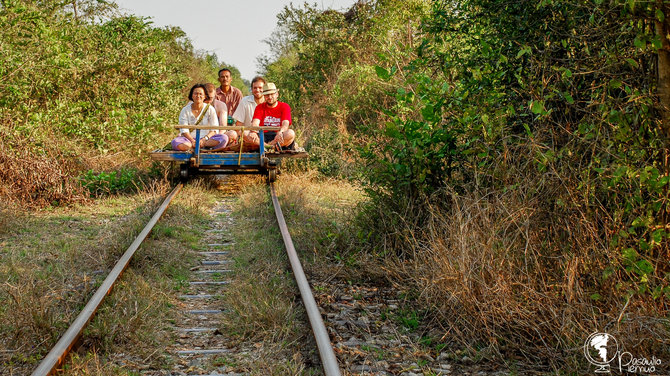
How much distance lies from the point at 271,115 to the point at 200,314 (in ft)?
24.7

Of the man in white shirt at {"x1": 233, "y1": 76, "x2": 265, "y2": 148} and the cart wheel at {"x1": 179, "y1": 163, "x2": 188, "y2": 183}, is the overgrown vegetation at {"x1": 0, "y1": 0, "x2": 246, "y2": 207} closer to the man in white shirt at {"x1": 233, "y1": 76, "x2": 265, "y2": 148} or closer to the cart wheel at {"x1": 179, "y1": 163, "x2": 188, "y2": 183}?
the cart wheel at {"x1": 179, "y1": 163, "x2": 188, "y2": 183}

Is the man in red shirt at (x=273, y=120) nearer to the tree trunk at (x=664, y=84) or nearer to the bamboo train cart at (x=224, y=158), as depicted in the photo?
the bamboo train cart at (x=224, y=158)

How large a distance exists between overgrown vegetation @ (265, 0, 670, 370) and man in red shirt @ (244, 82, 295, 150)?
559 cm

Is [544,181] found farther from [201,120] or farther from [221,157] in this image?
[201,120]

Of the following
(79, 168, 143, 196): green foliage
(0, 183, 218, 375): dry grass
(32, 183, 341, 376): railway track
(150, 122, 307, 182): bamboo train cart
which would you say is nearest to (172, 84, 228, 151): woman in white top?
(150, 122, 307, 182): bamboo train cart

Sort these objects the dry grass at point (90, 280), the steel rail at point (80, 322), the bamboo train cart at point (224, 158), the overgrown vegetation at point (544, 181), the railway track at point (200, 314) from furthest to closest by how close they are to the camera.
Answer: the bamboo train cart at point (224, 158), the dry grass at point (90, 280), the overgrown vegetation at point (544, 181), the railway track at point (200, 314), the steel rail at point (80, 322)

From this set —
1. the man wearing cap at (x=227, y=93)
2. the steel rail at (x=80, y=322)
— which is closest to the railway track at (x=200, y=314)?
the steel rail at (x=80, y=322)

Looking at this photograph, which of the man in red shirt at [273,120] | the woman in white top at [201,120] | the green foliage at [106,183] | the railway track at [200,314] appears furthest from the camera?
the man in red shirt at [273,120]

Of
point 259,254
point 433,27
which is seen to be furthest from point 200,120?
point 433,27

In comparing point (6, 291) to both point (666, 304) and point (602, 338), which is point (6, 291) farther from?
point (666, 304)

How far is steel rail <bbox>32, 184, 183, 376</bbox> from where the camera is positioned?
3658 mm

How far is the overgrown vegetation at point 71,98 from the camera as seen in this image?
376 inches

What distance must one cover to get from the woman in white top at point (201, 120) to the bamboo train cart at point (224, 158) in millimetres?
175

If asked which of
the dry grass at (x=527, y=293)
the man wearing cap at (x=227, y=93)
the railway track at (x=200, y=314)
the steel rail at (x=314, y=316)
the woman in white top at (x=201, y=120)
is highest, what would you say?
the man wearing cap at (x=227, y=93)
